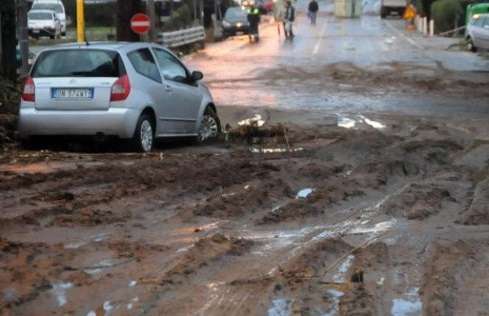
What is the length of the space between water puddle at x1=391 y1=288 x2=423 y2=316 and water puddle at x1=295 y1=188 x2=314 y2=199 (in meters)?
3.27

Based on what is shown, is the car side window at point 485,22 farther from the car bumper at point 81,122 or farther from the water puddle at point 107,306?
the water puddle at point 107,306

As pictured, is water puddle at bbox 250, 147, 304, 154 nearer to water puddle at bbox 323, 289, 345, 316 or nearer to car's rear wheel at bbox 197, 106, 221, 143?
car's rear wheel at bbox 197, 106, 221, 143

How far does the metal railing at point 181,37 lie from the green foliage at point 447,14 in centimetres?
1827

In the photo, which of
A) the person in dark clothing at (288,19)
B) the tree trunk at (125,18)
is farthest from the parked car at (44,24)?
the tree trunk at (125,18)

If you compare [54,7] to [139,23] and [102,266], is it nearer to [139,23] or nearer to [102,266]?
[139,23]

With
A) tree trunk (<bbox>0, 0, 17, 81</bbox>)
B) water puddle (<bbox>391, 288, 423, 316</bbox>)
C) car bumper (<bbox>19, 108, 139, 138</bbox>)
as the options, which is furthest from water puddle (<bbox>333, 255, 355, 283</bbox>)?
tree trunk (<bbox>0, 0, 17, 81</bbox>)

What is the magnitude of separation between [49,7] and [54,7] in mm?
565

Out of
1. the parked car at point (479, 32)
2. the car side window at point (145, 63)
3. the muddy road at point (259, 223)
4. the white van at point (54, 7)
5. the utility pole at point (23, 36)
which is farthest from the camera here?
the white van at point (54, 7)

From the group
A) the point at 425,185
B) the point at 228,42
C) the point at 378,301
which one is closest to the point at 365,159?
the point at 425,185

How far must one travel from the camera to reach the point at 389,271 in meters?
6.47

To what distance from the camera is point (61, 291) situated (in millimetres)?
5934

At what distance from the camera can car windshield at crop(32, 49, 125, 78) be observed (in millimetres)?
11922

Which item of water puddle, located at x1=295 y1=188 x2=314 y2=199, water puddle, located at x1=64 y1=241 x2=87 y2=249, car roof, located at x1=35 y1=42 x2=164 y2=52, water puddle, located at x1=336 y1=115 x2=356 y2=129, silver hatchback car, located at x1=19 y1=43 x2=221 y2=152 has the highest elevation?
car roof, located at x1=35 y1=42 x2=164 y2=52

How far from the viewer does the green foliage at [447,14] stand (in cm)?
5422
